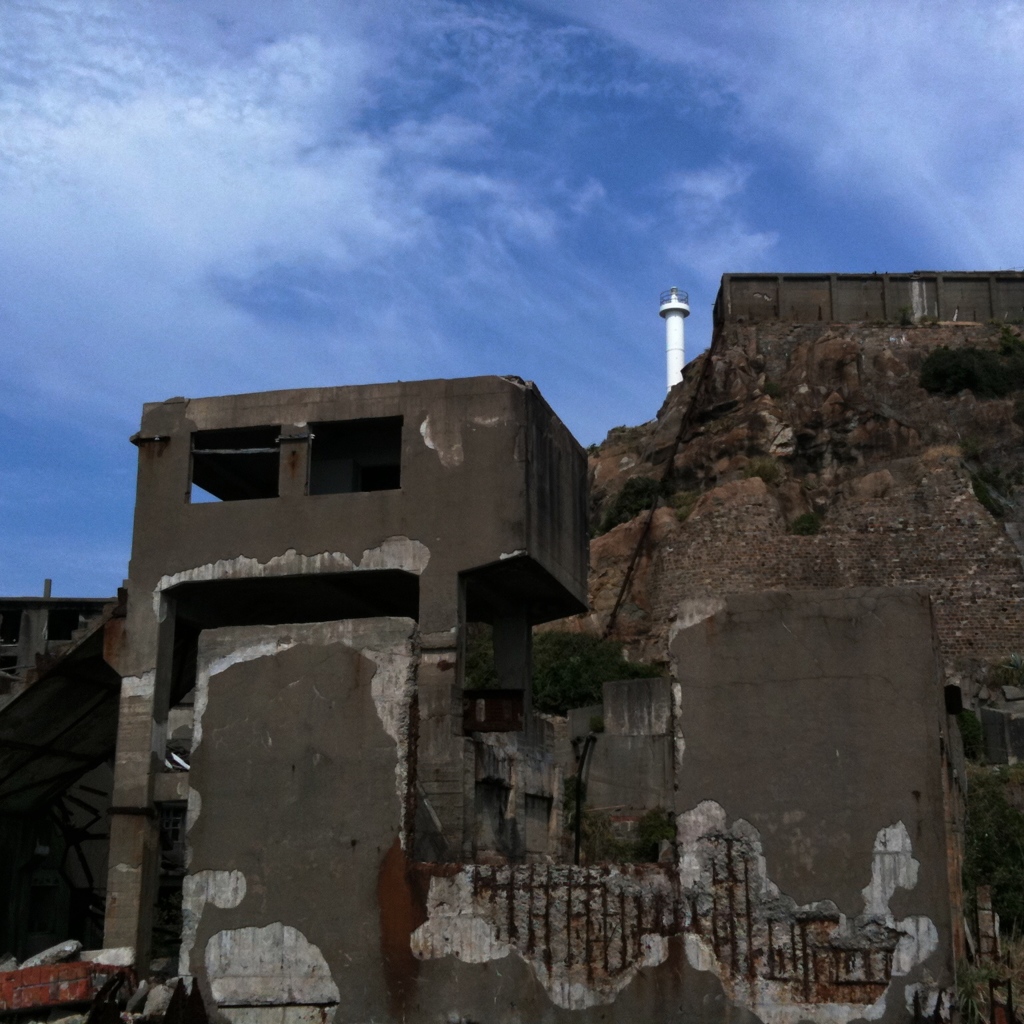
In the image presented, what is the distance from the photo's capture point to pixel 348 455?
678 inches

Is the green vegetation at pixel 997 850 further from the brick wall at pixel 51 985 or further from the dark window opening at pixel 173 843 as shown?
the dark window opening at pixel 173 843

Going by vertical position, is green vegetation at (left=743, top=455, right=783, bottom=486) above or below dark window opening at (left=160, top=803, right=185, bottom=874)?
above

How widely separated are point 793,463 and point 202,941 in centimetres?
3015

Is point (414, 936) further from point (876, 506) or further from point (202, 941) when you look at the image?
point (876, 506)

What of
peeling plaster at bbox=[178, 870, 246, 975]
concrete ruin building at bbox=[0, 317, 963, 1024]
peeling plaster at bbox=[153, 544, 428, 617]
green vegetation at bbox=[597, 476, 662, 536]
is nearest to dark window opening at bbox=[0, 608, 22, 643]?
peeling plaster at bbox=[153, 544, 428, 617]

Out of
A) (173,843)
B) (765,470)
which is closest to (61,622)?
(173,843)

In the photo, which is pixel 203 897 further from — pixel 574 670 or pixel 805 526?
pixel 805 526

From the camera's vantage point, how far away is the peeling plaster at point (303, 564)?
15391 mm

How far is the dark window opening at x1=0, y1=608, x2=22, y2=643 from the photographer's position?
29664 millimetres

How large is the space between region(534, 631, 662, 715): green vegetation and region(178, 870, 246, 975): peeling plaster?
2157 cm

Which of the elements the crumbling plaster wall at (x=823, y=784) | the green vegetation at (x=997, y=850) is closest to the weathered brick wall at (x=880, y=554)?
the green vegetation at (x=997, y=850)

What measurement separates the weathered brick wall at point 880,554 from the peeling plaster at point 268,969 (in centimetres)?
2547

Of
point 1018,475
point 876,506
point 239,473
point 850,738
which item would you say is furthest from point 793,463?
point 850,738

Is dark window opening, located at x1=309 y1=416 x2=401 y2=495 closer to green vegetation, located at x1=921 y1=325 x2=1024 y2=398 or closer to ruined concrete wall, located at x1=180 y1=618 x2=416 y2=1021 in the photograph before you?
ruined concrete wall, located at x1=180 y1=618 x2=416 y2=1021
